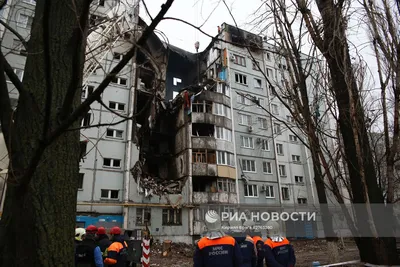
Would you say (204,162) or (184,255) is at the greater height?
(204,162)

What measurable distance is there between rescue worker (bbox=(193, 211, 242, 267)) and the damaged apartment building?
15582 millimetres

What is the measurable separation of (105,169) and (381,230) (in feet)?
77.2

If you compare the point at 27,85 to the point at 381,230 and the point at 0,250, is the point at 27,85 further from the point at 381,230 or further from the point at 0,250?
the point at 381,230

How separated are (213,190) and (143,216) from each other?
24.6 feet

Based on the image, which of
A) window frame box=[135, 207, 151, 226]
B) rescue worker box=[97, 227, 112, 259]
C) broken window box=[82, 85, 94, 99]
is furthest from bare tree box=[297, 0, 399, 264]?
window frame box=[135, 207, 151, 226]

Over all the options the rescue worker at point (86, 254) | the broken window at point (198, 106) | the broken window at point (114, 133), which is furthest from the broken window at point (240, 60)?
the rescue worker at point (86, 254)

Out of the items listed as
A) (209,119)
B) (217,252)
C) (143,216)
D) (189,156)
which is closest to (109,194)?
(143,216)

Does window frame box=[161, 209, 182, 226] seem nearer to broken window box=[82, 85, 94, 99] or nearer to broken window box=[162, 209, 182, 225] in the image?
broken window box=[162, 209, 182, 225]

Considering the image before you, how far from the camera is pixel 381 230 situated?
15.2 feet

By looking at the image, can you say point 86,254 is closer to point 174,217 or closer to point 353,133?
point 353,133

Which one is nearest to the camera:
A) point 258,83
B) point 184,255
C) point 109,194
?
point 184,255

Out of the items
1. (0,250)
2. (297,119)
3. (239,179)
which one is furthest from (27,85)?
(239,179)

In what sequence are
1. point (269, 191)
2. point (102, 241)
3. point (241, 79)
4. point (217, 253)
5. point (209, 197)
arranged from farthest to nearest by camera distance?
point (241, 79)
point (269, 191)
point (209, 197)
point (102, 241)
point (217, 253)

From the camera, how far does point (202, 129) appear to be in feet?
105
